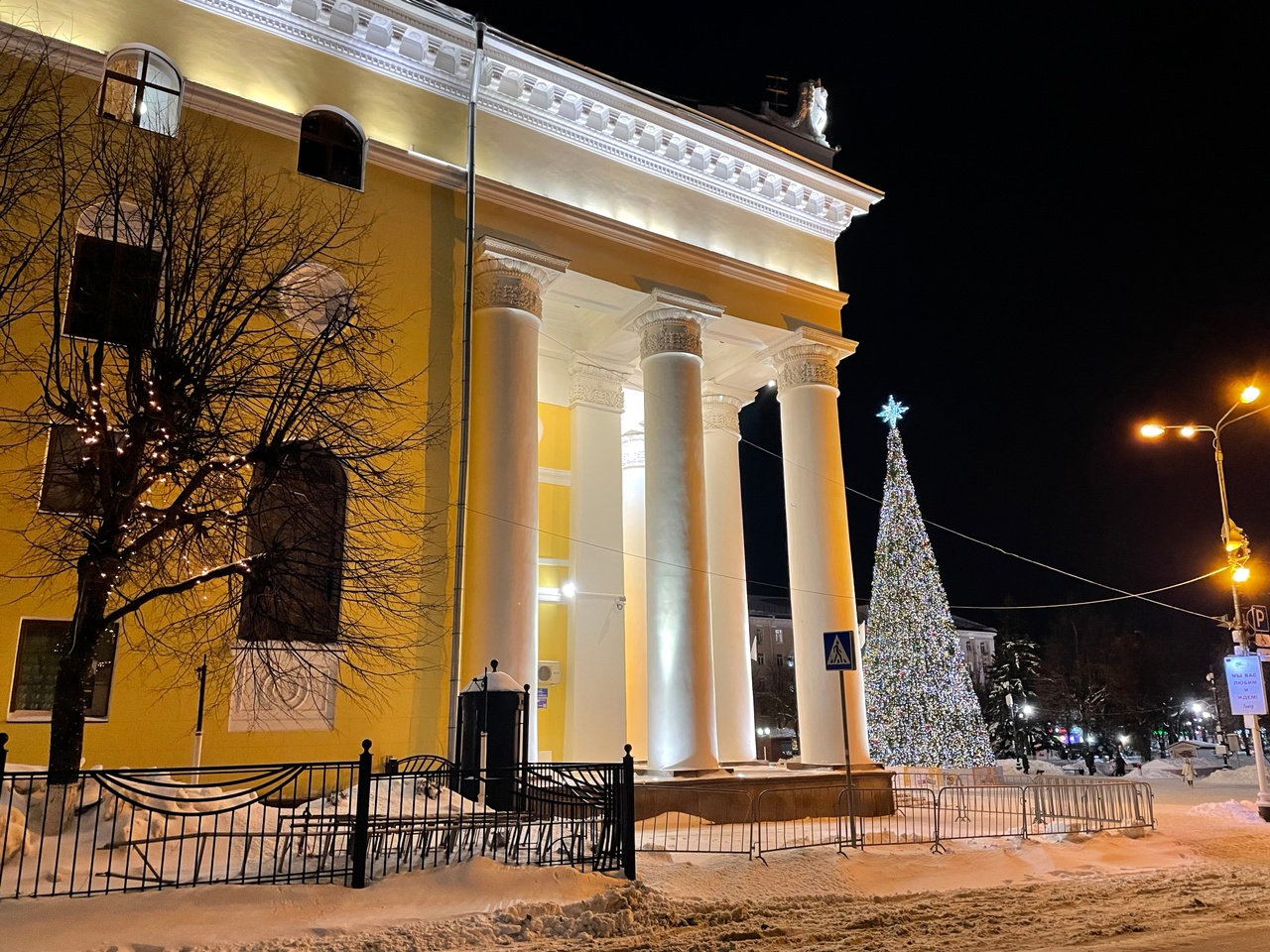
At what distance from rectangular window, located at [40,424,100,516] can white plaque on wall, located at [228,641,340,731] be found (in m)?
3.20

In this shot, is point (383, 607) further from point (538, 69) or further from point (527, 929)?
point (538, 69)

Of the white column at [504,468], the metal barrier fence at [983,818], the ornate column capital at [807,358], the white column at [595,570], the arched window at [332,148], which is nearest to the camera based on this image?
the metal barrier fence at [983,818]

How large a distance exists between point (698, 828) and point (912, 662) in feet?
44.1

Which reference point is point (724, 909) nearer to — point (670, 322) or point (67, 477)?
point (67, 477)

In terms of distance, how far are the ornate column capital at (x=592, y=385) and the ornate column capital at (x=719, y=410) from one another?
110 inches

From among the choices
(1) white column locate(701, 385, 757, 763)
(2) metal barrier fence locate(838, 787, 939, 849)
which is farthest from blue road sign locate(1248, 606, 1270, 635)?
(1) white column locate(701, 385, 757, 763)

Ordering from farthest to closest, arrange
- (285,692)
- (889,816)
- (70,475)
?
1. (889,816)
2. (285,692)
3. (70,475)

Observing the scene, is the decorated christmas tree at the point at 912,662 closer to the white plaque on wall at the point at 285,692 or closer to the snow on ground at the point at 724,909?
the snow on ground at the point at 724,909

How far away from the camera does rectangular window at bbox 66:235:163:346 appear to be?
10.9 m

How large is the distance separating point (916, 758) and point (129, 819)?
71.8 ft

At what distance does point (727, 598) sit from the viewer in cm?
2303

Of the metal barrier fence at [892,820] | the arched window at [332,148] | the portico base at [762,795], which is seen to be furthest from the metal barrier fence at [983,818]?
the arched window at [332,148]

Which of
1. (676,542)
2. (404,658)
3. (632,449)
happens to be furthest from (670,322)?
(404,658)

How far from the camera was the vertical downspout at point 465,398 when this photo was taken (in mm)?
15523
